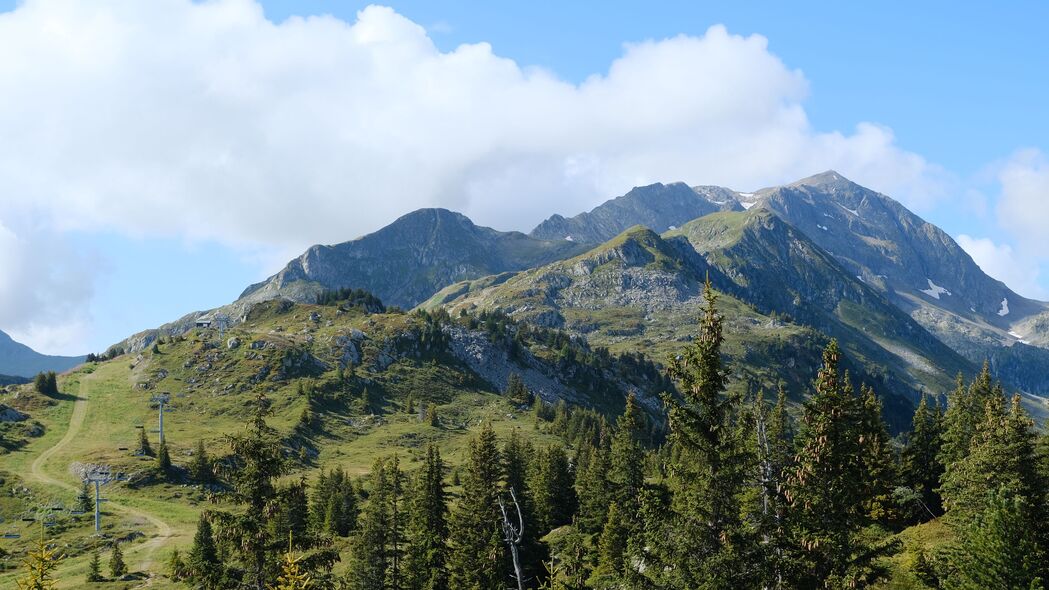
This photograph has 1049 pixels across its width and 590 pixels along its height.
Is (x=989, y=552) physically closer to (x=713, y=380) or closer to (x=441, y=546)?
(x=713, y=380)

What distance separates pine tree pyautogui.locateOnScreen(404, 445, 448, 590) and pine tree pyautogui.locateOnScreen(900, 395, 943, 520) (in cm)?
5775

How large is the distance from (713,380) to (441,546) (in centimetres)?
4681

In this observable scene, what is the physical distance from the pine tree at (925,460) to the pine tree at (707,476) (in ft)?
243

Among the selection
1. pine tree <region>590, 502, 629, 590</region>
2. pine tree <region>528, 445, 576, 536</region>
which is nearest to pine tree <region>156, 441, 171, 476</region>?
pine tree <region>528, 445, 576, 536</region>

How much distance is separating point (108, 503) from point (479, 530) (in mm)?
85581

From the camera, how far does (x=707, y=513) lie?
24422 millimetres

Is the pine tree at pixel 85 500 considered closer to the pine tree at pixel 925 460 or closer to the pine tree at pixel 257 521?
the pine tree at pixel 257 521

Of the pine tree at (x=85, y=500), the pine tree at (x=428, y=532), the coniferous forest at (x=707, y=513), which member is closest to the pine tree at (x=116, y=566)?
the coniferous forest at (x=707, y=513)

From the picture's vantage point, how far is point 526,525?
254ft

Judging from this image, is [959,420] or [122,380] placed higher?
[122,380]

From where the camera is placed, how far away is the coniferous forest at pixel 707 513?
81.6 ft

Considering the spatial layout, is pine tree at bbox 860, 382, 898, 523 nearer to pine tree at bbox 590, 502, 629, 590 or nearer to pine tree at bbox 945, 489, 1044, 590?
pine tree at bbox 590, 502, 629, 590

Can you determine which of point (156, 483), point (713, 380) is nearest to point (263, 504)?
point (713, 380)

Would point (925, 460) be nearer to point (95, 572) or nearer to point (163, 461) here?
point (95, 572)
